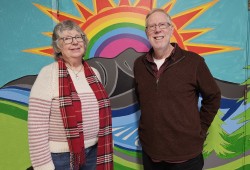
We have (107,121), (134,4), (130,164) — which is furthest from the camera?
(130,164)

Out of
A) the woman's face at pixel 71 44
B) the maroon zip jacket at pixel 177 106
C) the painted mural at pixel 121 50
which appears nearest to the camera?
the woman's face at pixel 71 44

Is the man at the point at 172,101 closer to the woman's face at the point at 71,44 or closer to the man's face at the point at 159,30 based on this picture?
the man's face at the point at 159,30

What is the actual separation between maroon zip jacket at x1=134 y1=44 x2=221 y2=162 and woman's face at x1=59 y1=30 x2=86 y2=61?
0.55 metres

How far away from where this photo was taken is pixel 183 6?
7.06 feet

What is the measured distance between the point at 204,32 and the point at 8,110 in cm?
189

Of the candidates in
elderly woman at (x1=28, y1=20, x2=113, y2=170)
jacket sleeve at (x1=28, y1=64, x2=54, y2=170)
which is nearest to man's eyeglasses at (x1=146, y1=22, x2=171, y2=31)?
elderly woman at (x1=28, y1=20, x2=113, y2=170)

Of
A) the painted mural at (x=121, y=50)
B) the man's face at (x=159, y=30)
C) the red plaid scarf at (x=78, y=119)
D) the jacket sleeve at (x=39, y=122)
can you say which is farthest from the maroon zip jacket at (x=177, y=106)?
the jacket sleeve at (x=39, y=122)

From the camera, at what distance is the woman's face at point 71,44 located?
1550 millimetres

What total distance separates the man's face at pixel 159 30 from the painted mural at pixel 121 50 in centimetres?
44

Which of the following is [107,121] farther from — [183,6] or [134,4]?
[183,6]

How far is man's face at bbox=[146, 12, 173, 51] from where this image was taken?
1.71 meters

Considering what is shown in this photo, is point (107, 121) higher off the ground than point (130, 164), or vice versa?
point (107, 121)

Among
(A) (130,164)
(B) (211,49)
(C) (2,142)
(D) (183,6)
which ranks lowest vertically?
(A) (130,164)

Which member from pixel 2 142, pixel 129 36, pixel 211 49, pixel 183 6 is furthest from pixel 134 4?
pixel 2 142
